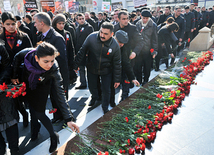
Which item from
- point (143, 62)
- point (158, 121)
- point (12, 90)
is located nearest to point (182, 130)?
point (158, 121)

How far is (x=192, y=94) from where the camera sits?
12.6ft

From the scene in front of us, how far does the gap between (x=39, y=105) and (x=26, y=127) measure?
118cm

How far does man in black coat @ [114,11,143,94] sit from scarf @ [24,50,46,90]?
2.07 meters

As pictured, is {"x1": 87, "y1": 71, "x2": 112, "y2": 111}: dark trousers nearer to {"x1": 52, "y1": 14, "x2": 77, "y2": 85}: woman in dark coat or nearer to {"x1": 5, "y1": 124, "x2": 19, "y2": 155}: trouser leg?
{"x1": 52, "y1": 14, "x2": 77, "y2": 85}: woman in dark coat

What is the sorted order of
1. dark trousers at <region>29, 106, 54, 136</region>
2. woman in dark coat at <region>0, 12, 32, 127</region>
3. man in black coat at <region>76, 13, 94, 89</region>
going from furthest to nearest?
man in black coat at <region>76, 13, 94, 89</region> < woman in dark coat at <region>0, 12, 32, 127</region> < dark trousers at <region>29, 106, 54, 136</region>

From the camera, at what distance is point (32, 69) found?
2170mm

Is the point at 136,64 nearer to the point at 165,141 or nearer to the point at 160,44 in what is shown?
the point at 160,44

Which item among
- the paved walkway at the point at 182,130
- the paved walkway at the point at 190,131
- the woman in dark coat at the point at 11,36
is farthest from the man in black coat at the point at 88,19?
the paved walkway at the point at 190,131

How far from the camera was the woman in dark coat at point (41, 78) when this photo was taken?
2.06 metres

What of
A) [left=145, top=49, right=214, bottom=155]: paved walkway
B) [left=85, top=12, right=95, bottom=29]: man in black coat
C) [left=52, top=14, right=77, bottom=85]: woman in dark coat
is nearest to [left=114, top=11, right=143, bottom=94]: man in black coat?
[left=52, top=14, right=77, bottom=85]: woman in dark coat

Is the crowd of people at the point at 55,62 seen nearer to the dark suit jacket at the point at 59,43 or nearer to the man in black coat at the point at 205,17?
the dark suit jacket at the point at 59,43

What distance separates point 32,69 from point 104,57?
1388mm

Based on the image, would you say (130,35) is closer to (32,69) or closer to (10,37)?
(10,37)

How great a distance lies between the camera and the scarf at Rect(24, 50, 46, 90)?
217 centimetres
